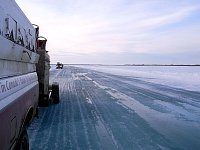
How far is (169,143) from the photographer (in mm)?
6699

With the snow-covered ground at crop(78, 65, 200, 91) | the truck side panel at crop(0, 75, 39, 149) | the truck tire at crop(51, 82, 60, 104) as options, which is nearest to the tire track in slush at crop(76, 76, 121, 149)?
the truck side panel at crop(0, 75, 39, 149)

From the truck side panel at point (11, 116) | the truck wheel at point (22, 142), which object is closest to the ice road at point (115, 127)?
the truck wheel at point (22, 142)

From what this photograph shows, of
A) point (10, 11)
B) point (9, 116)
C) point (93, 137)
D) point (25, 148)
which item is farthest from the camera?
point (93, 137)

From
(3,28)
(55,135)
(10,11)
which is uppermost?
(10,11)

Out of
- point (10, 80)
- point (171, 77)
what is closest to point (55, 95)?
point (10, 80)

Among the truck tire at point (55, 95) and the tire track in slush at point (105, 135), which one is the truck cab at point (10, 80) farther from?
the truck tire at point (55, 95)

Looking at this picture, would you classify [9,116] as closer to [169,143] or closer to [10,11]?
[10,11]

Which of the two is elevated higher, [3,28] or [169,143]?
[3,28]

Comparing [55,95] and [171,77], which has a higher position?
[55,95]

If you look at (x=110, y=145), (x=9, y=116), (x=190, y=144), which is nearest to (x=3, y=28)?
(x=9, y=116)

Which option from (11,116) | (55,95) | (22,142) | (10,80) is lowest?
(55,95)

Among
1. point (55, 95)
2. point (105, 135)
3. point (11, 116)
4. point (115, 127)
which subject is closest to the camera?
point (11, 116)

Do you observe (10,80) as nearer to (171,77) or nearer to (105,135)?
(105,135)

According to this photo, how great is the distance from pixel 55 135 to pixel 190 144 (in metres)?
3.08
